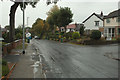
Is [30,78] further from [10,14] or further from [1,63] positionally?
[10,14]

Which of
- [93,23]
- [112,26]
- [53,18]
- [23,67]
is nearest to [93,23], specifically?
[93,23]

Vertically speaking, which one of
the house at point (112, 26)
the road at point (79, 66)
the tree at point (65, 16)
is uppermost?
the tree at point (65, 16)

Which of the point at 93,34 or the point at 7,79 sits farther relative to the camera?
the point at 93,34

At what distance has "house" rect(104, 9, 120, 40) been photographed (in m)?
38.6

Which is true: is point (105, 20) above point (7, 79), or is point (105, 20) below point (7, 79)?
above

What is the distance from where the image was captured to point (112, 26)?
40.1 m

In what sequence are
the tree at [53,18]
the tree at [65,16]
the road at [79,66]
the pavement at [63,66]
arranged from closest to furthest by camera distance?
the pavement at [63,66], the road at [79,66], the tree at [65,16], the tree at [53,18]

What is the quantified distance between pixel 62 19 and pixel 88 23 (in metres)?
9.45

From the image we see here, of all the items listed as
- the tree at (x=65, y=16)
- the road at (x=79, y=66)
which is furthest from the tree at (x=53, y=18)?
the road at (x=79, y=66)

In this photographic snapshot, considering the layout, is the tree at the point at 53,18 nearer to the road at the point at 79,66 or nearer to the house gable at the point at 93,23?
the house gable at the point at 93,23

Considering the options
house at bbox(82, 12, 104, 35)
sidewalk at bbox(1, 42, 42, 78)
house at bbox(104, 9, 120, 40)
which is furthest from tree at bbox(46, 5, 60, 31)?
sidewalk at bbox(1, 42, 42, 78)

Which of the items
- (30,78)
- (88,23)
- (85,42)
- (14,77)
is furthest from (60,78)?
(88,23)

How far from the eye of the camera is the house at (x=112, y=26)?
38.6 metres

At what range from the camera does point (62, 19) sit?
5047 cm
